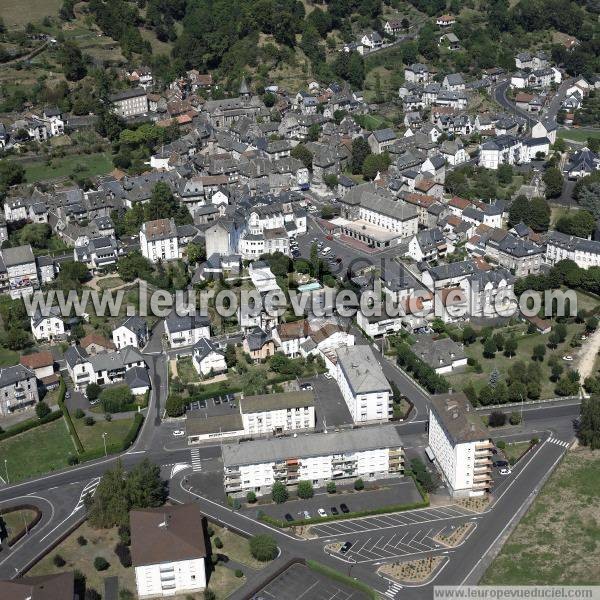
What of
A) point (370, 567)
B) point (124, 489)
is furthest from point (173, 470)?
point (370, 567)

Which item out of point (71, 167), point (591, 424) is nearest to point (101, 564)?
point (591, 424)


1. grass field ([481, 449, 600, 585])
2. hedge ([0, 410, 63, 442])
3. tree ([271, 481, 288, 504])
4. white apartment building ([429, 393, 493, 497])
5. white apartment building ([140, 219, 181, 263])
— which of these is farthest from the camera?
white apartment building ([140, 219, 181, 263])

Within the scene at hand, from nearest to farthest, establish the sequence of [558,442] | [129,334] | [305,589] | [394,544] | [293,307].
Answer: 1. [305,589]
2. [394,544]
3. [558,442]
4. [129,334]
5. [293,307]

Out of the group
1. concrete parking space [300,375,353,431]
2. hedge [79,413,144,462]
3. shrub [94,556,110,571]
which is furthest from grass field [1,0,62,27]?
shrub [94,556,110,571]

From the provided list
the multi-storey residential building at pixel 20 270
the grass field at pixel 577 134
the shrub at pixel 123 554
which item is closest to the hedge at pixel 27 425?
the shrub at pixel 123 554

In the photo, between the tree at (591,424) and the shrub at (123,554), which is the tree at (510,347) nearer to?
the tree at (591,424)

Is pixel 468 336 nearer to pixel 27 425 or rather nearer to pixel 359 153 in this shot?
pixel 27 425

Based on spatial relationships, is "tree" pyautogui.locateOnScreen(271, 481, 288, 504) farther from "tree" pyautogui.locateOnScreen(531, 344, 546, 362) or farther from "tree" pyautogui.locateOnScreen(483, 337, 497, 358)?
"tree" pyautogui.locateOnScreen(531, 344, 546, 362)
